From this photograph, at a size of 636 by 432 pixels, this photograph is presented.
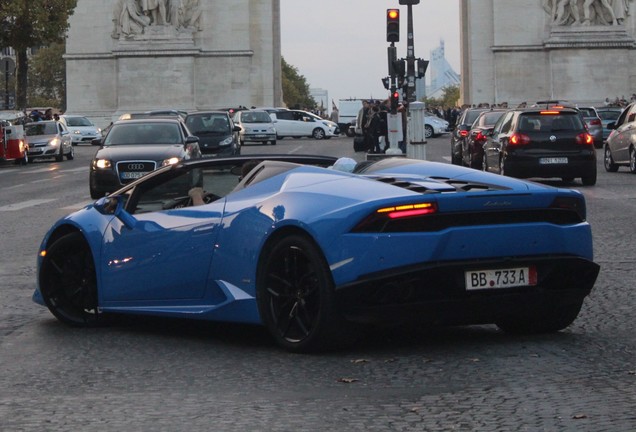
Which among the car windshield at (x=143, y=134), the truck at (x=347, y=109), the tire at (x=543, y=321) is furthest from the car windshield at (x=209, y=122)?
the truck at (x=347, y=109)

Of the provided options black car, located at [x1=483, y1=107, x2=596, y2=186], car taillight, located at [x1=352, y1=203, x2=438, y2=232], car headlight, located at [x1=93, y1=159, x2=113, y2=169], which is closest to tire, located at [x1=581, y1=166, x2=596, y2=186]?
black car, located at [x1=483, y1=107, x2=596, y2=186]

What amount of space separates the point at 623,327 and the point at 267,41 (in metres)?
56.3

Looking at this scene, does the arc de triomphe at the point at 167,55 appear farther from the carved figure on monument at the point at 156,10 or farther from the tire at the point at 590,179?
the tire at the point at 590,179

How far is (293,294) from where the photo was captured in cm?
756

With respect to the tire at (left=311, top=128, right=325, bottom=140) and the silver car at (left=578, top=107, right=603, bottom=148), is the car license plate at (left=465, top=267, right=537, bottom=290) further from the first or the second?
the tire at (left=311, top=128, right=325, bottom=140)

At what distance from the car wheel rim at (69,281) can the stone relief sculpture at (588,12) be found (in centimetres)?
5269

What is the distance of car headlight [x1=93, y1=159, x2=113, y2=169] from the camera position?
82.3 feet

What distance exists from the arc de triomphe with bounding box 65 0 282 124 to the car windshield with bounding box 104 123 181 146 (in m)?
34.4

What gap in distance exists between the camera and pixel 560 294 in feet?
25.5

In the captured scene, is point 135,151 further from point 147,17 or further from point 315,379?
point 147,17

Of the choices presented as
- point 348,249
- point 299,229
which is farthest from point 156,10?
point 348,249

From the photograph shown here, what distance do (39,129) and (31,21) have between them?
501 centimetres

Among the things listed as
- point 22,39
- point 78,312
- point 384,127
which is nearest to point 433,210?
point 78,312

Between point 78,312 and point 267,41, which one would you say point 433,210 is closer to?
point 78,312
